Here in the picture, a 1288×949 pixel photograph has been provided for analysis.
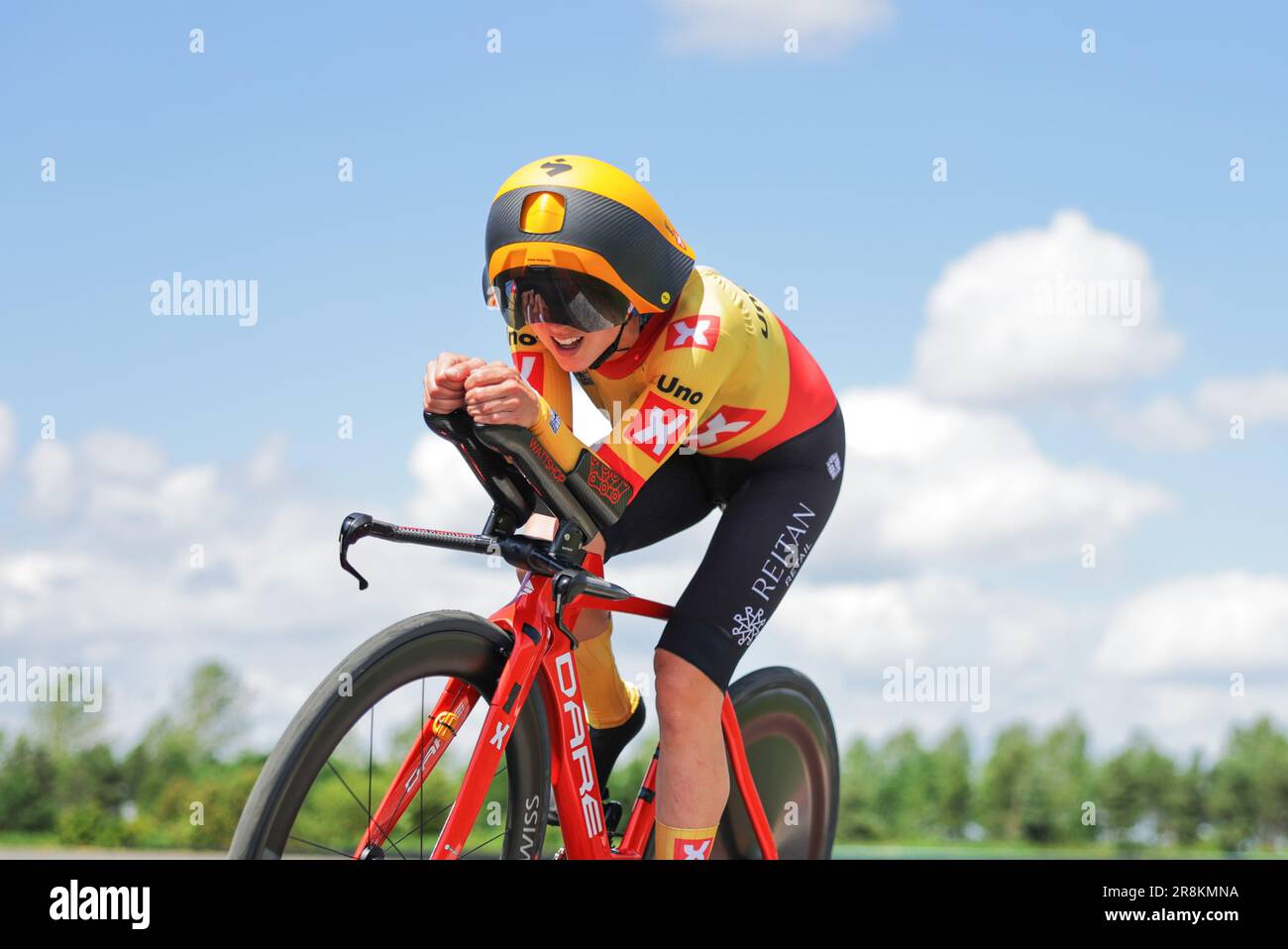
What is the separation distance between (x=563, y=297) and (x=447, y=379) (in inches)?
23.1

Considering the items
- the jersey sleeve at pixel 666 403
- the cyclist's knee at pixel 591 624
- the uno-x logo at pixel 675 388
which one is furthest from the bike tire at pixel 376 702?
the uno-x logo at pixel 675 388

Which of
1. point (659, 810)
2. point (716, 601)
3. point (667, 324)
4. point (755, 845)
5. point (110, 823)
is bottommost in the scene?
point (110, 823)

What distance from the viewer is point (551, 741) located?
381 cm

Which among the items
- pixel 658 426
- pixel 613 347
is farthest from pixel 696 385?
pixel 613 347

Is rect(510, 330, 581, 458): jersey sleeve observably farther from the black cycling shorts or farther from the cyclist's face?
the black cycling shorts

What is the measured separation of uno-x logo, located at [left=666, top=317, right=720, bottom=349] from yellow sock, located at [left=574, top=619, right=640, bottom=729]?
1.06 meters

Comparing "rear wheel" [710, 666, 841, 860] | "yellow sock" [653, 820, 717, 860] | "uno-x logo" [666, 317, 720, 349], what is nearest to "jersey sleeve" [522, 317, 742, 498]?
"uno-x logo" [666, 317, 720, 349]

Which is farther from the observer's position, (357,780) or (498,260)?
(498,260)

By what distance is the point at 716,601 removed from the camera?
4.08 m

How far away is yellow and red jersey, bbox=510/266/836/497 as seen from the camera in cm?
366

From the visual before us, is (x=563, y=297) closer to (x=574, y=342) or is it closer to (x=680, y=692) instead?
(x=574, y=342)
